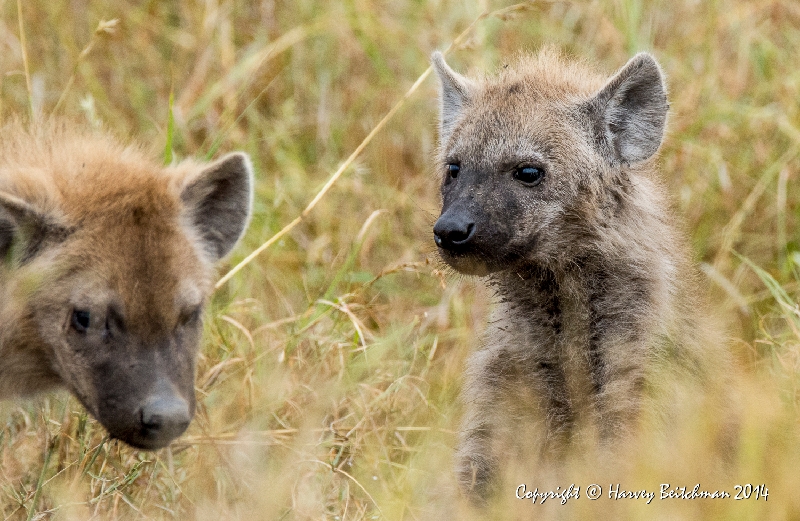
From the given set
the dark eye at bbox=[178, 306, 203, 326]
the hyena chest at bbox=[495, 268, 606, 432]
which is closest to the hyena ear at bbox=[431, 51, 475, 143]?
the hyena chest at bbox=[495, 268, 606, 432]

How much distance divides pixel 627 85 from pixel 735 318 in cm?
152

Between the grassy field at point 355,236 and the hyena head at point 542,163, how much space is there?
43cm

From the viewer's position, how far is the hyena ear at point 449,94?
4.13 metres

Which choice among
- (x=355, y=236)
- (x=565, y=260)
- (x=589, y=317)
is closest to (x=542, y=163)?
(x=565, y=260)

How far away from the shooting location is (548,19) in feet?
20.8

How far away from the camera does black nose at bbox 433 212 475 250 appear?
3566 mm

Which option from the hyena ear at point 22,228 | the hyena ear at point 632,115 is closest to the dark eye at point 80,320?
the hyena ear at point 22,228

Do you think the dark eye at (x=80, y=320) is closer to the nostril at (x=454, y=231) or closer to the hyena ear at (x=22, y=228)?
the hyena ear at (x=22, y=228)

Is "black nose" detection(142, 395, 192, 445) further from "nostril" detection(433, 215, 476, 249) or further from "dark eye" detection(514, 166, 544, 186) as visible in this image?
"dark eye" detection(514, 166, 544, 186)

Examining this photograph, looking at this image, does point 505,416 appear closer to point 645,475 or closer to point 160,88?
point 645,475

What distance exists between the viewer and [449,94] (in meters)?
4.23

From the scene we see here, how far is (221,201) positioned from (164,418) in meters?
0.95

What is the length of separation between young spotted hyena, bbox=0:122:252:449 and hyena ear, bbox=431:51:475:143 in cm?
89

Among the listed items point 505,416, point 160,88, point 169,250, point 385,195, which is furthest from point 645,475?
point 160,88
